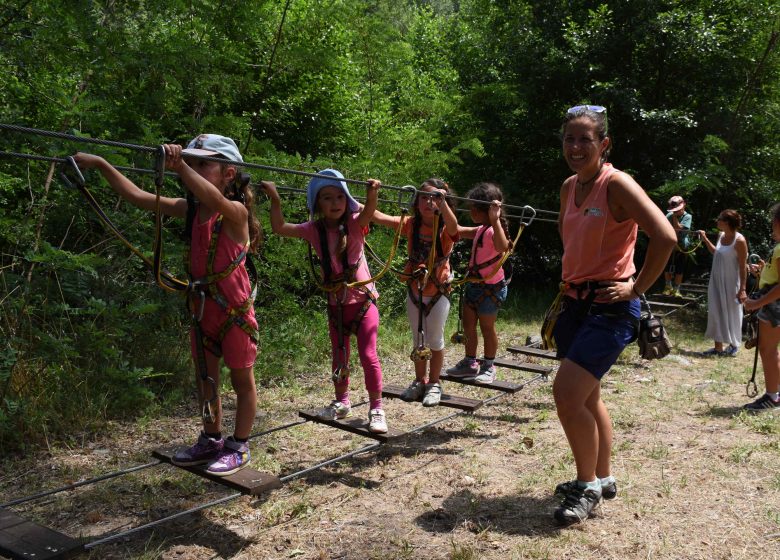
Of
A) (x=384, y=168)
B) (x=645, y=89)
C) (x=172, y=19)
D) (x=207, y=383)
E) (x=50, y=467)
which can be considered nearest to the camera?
(x=207, y=383)

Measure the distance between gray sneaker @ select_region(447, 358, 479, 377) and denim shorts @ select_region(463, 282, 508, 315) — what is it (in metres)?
0.44

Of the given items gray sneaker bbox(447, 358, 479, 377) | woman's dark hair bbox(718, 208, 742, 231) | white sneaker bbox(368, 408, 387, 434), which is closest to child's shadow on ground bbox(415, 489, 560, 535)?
white sneaker bbox(368, 408, 387, 434)

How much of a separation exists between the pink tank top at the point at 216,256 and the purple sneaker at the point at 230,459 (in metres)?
0.75

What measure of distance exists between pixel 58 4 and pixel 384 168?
15.3 feet

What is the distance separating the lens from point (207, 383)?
11.3ft

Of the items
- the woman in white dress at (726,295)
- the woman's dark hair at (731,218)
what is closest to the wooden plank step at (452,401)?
the woman's dark hair at (731,218)

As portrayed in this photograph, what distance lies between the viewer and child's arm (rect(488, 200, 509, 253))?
5.43 m

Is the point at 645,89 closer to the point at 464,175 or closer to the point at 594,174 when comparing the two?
the point at 464,175

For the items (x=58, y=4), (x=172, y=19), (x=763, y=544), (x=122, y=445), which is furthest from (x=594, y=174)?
(x=172, y=19)

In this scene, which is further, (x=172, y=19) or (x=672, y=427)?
(x=172, y=19)

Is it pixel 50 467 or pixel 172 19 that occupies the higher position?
pixel 172 19

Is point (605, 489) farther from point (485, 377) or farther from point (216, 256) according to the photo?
point (216, 256)

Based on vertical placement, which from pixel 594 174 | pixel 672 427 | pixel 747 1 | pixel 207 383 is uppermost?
pixel 747 1

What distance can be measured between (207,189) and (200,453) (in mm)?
1435
